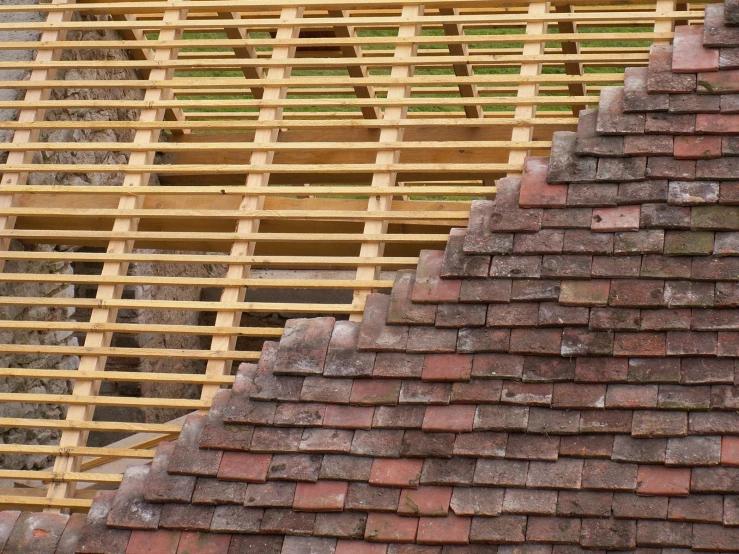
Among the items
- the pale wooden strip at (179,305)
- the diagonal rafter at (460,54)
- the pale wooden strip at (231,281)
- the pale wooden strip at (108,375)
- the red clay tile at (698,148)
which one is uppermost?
the diagonal rafter at (460,54)

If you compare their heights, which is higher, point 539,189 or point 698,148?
point 698,148

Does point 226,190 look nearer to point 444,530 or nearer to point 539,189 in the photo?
point 539,189

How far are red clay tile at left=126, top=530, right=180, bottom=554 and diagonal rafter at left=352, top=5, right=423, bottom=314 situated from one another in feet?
3.54

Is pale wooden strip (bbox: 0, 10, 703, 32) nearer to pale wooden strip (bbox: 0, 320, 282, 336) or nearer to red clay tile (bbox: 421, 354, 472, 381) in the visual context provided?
pale wooden strip (bbox: 0, 320, 282, 336)

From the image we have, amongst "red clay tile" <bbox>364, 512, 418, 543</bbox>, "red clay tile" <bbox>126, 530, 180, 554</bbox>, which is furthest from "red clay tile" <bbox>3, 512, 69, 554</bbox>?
"red clay tile" <bbox>364, 512, 418, 543</bbox>

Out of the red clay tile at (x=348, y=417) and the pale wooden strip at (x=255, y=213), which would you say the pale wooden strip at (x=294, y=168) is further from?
the red clay tile at (x=348, y=417)

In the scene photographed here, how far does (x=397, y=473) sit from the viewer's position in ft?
12.7

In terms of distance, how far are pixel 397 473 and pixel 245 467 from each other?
567 mm

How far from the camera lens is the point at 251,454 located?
405 centimetres

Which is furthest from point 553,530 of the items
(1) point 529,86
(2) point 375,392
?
(1) point 529,86

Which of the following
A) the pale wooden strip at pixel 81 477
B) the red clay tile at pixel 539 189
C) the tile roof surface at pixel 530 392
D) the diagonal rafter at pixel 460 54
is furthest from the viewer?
the diagonal rafter at pixel 460 54

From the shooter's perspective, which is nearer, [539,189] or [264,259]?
[539,189]

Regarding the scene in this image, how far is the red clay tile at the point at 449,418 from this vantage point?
3879mm

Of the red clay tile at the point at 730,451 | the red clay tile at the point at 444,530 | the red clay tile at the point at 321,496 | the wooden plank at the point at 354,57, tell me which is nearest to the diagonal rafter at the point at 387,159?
the wooden plank at the point at 354,57
